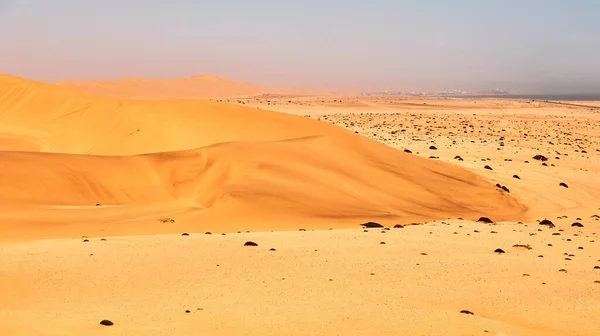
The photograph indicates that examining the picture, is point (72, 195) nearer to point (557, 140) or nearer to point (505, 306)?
point (505, 306)

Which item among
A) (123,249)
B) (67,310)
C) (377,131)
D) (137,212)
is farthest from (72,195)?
(377,131)

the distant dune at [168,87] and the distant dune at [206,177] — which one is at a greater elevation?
the distant dune at [168,87]

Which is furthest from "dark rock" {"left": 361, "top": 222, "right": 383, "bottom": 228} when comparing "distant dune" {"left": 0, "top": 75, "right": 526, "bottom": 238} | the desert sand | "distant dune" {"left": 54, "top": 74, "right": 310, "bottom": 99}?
"distant dune" {"left": 54, "top": 74, "right": 310, "bottom": 99}

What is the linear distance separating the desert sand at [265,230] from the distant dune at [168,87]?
95.7 m

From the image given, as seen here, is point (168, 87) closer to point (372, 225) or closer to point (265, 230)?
point (372, 225)

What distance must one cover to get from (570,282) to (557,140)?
1272 inches

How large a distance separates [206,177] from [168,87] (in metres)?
142

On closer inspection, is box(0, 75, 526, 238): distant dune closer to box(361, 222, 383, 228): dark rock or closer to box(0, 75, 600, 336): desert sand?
box(0, 75, 600, 336): desert sand

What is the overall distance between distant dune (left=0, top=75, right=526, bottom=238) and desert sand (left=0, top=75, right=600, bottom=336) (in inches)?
2.4

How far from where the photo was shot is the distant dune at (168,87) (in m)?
127

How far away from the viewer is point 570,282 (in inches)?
303

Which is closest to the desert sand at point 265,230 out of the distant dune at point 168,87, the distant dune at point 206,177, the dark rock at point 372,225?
the distant dune at point 206,177

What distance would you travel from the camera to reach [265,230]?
38.8 feet

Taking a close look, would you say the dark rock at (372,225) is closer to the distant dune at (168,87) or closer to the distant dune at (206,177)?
A: the distant dune at (206,177)
